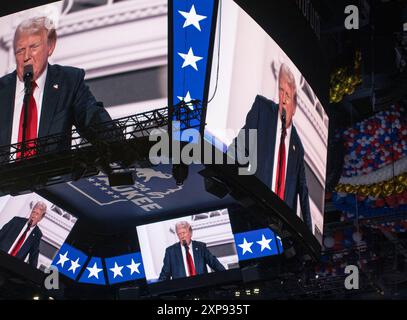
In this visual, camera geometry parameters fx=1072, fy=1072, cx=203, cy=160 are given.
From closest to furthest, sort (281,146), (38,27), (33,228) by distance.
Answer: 1. (38,27)
2. (281,146)
3. (33,228)

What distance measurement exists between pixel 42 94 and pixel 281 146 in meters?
2.90

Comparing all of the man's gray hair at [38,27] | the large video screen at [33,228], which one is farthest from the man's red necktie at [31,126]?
the large video screen at [33,228]

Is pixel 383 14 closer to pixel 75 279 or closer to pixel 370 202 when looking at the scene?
pixel 370 202

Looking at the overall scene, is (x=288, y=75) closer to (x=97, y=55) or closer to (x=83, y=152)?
(x=97, y=55)

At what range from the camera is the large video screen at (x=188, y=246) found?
14.7 m

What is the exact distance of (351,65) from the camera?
48.7ft

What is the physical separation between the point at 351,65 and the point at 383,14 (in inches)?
42.3

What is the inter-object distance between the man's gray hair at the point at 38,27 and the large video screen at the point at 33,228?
245 centimetres

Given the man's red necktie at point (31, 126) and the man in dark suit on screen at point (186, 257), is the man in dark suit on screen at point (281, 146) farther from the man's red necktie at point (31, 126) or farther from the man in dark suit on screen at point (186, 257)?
the man's red necktie at point (31, 126)

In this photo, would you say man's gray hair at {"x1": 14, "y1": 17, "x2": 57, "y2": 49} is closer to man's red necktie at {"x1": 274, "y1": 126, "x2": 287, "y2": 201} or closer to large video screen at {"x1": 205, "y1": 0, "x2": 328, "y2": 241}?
large video screen at {"x1": 205, "y1": 0, "x2": 328, "y2": 241}

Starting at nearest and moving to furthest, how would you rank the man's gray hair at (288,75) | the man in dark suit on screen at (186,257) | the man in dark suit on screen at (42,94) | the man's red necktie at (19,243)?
the man in dark suit on screen at (42,94) < the man's gray hair at (288,75) < the man's red necktie at (19,243) < the man in dark suit on screen at (186,257)

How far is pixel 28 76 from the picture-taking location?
12.3 m

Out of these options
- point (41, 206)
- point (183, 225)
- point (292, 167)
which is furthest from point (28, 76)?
point (183, 225)
